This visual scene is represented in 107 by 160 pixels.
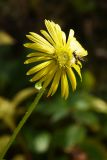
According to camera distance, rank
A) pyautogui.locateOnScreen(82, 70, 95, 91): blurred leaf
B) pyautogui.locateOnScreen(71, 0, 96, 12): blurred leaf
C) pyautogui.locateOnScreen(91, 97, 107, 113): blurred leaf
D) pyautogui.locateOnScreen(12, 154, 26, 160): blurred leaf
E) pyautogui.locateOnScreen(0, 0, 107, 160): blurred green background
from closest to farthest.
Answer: pyautogui.locateOnScreen(12, 154, 26, 160): blurred leaf → pyautogui.locateOnScreen(0, 0, 107, 160): blurred green background → pyautogui.locateOnScreen(91, 97, 107, 113): blurred leaf → pyautogui.locateOnScreen(82, 70, 95, 91): blurred leaf → pyautogui.locateOnScreen(71, 0, 96, 12): blurred leaf

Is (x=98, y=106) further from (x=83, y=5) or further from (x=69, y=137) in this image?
(x=83, y=5)

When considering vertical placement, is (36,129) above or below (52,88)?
below

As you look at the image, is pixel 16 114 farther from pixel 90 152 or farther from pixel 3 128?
pixel 90 152

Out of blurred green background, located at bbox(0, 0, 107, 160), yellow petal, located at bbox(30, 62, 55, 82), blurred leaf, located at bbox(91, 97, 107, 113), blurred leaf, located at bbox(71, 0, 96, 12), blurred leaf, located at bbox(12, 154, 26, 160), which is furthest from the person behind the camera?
blurred leaf, located at bbox(71, 0, 96, 12)

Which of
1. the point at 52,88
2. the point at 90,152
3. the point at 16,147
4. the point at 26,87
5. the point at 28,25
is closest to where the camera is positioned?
the point at 52,88

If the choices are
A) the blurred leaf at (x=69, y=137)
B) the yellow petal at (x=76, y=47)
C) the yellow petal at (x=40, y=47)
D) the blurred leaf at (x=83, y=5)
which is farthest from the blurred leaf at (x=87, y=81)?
the yellow petal at (x=40, y=47)

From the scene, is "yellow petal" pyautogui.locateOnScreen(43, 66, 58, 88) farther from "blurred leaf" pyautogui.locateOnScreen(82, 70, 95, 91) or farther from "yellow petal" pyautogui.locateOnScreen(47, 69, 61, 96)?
"blurred leaf" pyautogui.locateOnScreen(82, 70, 95, 91)

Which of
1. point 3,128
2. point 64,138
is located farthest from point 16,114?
point 64,138

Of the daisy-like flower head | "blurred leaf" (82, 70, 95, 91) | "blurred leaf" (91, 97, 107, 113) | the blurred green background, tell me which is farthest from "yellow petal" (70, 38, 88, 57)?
"blurred leaf" (82, 70, 95, 91)

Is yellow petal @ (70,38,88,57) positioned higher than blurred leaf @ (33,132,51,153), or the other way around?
yellow petal @ (70,38,88,57)

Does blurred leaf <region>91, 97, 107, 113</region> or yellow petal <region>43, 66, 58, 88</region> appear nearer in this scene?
yellow petal <region>43, 66, 58, 88</region>
